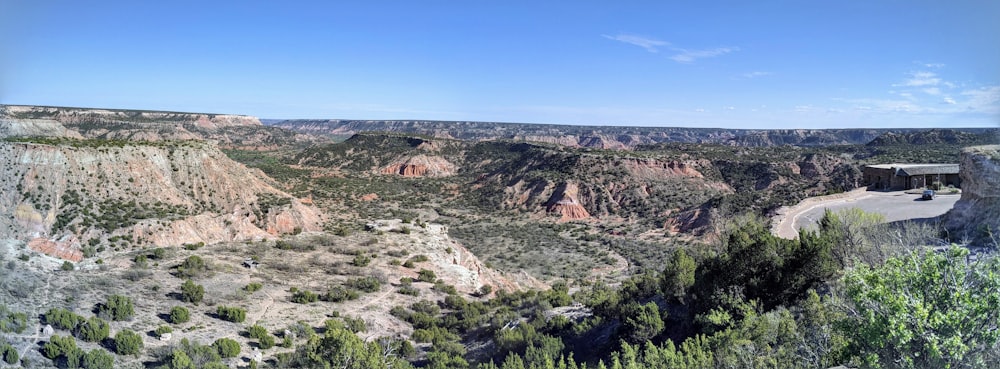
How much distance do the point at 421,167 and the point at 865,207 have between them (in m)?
78.0

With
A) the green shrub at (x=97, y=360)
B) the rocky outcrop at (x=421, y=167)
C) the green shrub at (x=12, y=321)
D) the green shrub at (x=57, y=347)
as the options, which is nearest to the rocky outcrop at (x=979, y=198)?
the green shrub at (x=97, y=360)

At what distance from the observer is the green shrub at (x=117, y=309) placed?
665 inches

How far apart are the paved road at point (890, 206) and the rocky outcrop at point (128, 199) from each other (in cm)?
3713

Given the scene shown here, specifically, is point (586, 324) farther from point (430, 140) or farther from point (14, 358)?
point (430, 140)

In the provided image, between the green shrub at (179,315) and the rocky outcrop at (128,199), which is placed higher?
the rocky outcrop at (128,199)

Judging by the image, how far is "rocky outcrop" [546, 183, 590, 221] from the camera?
6475 cm

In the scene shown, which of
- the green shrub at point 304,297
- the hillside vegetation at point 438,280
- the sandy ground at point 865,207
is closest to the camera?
the hillside vegetation at point 438,280

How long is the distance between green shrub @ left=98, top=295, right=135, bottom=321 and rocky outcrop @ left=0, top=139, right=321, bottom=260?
47.7 feet

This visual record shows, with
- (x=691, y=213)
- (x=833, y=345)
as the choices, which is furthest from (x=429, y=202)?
(x=833, y=345)

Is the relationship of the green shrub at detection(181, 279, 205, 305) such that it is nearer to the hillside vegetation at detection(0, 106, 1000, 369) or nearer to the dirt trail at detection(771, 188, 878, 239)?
the hillside vegetation at detection(0, 106, 1000, 369)

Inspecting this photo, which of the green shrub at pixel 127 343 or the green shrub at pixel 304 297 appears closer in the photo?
the green shrub at pixel 127 343

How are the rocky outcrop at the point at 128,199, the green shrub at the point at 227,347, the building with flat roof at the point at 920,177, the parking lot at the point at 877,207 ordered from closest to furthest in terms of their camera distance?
the green shrub at the point at 227,347 < the parking lot at the point at 877,207 < the rocky outcrop at the point at 128,199 < the building with flat roof at the point at 920,177

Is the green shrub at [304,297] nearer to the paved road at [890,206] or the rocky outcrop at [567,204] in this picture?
the paved road at [890,206]

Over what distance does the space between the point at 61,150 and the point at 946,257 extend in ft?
158
